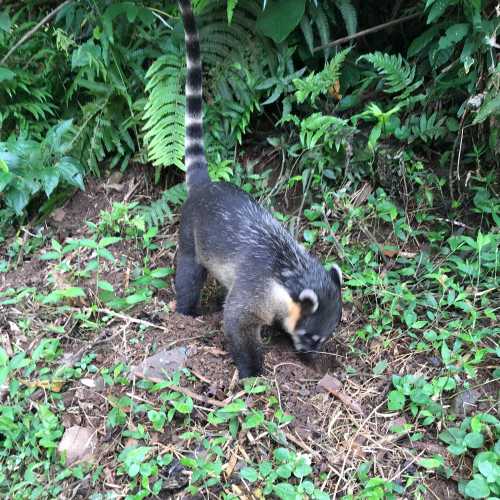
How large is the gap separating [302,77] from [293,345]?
3094mm

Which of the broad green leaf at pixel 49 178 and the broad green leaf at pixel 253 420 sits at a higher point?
the broad green leaf at pixel 49 178

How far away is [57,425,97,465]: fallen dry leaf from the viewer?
3.84 metres

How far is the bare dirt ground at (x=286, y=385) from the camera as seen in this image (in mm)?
3805

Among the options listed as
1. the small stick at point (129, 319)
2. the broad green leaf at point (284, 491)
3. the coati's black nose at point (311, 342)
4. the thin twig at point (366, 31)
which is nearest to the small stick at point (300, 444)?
the broad green leaf at point (284, 491)

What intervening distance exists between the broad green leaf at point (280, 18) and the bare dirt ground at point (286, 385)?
283 centimetres

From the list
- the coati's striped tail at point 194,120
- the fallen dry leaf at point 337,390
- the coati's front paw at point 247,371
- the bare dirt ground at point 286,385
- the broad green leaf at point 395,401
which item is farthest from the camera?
the coati's striped tail at point 194,120

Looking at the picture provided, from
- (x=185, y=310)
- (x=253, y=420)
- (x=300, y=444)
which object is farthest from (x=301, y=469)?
(x=185, y=310)

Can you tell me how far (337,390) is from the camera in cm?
432

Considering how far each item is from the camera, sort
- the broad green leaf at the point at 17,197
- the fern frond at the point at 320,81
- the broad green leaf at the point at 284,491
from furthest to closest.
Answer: the broad green leaf at the point at 17,197, the fern frond at the point at 320,81, the broad green leaf at the point at 284,491

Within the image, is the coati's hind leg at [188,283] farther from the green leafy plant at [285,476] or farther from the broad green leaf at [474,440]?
the broad green leaf at [474,440]

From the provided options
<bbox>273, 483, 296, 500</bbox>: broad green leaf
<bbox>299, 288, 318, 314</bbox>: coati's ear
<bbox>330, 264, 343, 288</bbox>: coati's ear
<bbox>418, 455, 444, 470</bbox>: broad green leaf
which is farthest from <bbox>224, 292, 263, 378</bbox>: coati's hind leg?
<bbox>418, 455, 444, 470</bbox>: broad green leaf

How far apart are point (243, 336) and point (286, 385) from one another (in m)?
0.52

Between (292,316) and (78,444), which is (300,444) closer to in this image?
(292,316)

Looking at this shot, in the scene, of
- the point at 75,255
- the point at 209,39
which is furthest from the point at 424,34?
the point at 75,255
